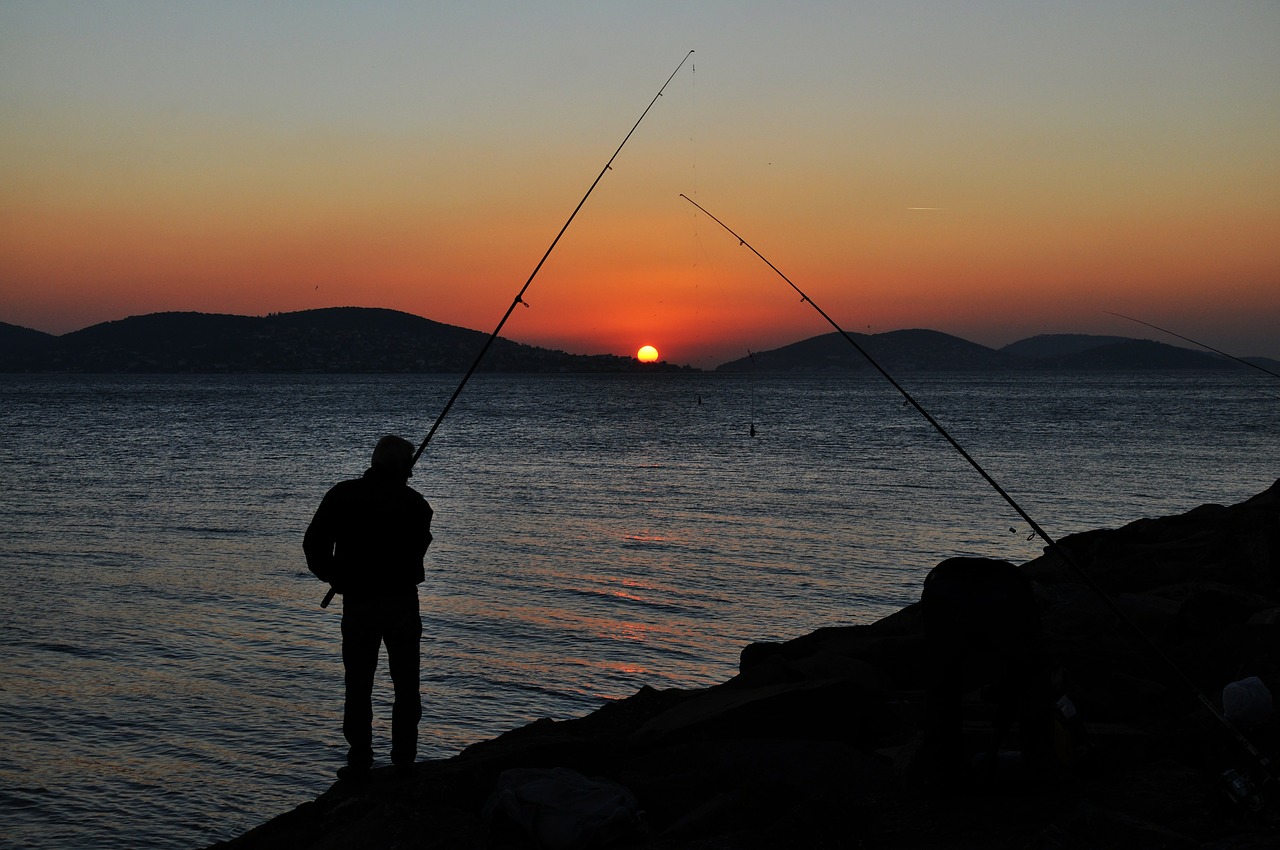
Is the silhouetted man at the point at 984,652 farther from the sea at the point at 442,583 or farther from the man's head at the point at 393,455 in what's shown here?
the sea at the point at 442,583

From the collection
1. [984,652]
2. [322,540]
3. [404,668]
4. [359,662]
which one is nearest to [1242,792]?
[984,652]

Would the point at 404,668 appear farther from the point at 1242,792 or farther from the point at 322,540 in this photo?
the point at 1242,792

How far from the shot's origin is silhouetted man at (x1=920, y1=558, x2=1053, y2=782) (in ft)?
15.4

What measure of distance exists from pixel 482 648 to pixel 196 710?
300 cm

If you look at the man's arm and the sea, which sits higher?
the man's arm

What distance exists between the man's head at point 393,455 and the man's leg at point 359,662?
721 mm

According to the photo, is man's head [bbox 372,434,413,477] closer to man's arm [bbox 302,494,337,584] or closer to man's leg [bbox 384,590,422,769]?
man's arm [bbox 302,494,337,584]

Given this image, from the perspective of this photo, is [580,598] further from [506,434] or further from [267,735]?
[506,434]

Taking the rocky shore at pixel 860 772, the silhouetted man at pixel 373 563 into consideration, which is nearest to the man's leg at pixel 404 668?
the silhouetted man at pixel 373 563

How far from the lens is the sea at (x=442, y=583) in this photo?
8273 millimetres

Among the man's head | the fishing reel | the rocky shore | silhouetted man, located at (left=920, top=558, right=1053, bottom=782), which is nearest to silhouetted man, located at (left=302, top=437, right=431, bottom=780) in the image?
Answer: the man's head

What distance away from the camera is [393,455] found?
5684 millimetres

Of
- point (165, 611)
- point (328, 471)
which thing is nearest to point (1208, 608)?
point (165, 611)

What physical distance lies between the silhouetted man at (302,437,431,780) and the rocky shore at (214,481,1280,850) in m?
0.57
